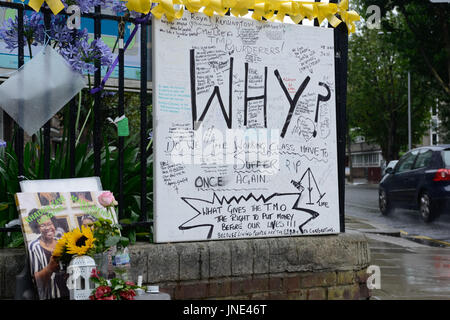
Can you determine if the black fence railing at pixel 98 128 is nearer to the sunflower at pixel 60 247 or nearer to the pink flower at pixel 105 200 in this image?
the pink flower at pixel 105 200

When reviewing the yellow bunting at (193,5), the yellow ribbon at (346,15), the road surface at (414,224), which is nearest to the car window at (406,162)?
the road surface at (414,224)

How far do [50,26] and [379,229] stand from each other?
846cm

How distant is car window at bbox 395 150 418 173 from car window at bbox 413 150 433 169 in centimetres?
26

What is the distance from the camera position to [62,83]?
3.92m

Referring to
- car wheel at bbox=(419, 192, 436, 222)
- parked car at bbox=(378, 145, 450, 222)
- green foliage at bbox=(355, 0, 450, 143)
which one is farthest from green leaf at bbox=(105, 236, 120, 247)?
green foliage at bbox=(355, 0, 450, 143)

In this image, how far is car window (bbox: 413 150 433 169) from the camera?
39.6 feet

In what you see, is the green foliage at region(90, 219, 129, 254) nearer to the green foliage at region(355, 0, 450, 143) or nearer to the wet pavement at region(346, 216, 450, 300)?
the wet pavement at region(346, 216, 450, 300)

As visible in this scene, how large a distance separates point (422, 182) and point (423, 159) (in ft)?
1.93

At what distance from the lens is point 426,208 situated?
1192cm

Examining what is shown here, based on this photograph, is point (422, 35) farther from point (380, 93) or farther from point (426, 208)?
point (380, 93)

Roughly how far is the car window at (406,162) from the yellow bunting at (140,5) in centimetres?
1002

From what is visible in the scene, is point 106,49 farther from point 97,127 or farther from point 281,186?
point 281,186

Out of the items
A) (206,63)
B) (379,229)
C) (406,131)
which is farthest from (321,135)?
(406,131)

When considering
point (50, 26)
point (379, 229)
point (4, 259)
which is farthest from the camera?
point (379, 229)
